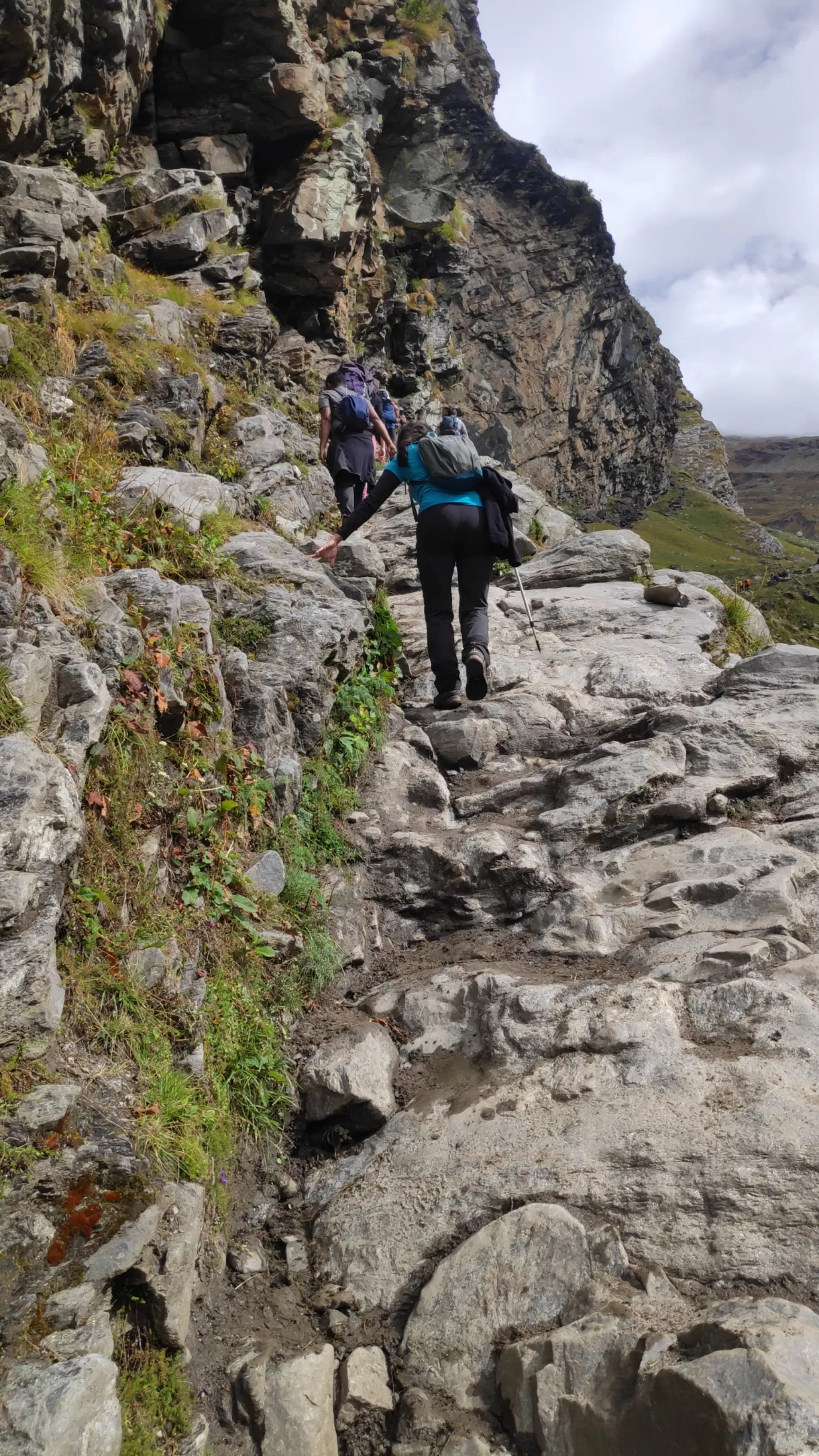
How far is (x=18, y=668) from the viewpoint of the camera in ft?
14.1

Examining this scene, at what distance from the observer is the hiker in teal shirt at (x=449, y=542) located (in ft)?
24.3

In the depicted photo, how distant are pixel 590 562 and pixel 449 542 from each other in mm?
5691

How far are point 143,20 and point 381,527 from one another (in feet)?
39.6

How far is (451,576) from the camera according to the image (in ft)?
24.9

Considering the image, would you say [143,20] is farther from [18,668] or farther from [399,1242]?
[399,1242]

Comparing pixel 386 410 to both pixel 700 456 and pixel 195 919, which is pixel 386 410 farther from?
pixel 700 456

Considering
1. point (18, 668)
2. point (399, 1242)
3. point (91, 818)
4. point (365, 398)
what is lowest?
point (399, 1242)

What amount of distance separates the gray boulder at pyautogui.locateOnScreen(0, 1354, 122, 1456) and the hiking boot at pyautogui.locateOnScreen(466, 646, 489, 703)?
17.9ft

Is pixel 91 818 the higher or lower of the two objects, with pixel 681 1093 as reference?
higher

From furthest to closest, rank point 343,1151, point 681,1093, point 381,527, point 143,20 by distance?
point 143,20
point 381,527
point 343,1151
point 681,1093

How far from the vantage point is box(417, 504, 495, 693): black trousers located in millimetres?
7445

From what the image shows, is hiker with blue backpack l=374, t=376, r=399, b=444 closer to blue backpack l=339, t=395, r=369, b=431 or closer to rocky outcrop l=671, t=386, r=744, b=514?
blue backpack l=339, t=395, r=369, b=431

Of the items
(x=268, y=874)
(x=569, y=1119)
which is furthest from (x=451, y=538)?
(x=569, y=1119)

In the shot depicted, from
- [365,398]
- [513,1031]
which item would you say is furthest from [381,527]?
[513,1031]
